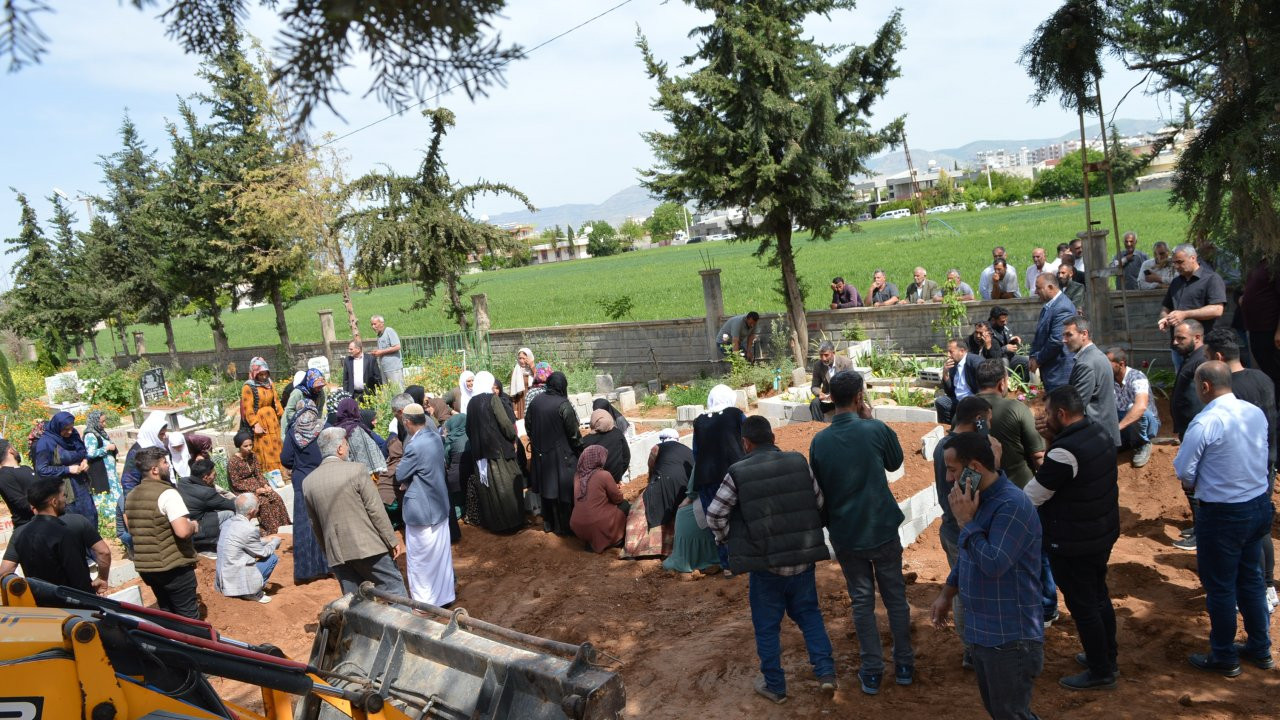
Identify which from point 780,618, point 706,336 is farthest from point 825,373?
point 706,336

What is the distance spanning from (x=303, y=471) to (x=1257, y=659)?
7815 millimetres

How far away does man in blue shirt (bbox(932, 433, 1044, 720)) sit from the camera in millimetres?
3797

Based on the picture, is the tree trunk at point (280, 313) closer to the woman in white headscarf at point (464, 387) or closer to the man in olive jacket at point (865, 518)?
the woman in white headscarf at point (464, 387)

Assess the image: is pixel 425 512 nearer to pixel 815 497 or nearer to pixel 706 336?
pixel 815 497

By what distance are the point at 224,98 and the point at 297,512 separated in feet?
56.1

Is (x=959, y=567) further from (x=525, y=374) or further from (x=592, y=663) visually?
(x=525, y=374)

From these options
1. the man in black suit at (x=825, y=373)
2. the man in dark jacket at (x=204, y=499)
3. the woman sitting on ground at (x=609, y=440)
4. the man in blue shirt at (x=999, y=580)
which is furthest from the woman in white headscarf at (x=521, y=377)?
the man in blue shirt at (x=999, y=580)

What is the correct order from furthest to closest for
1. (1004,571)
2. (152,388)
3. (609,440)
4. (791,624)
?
1. (152,388)
2. (609,440)
3. (791,624)
4. (1004,571)

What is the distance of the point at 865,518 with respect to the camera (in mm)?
4793

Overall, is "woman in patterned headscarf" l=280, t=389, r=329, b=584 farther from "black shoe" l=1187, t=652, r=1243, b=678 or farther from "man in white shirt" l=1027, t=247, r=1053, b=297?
"man in white shirt" l=1027, t=247, r=1053, b=297

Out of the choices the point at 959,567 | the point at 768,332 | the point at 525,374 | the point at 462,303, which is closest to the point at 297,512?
the point at 525,374

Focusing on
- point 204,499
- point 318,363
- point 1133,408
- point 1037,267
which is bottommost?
point 1133,408

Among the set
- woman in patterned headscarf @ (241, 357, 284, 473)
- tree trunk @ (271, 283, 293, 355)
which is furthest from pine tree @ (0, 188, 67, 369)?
woman in patterned headscarf @ (241, 357, 284, 473)

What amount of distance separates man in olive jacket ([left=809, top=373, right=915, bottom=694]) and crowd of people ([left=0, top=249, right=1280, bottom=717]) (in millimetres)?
13
